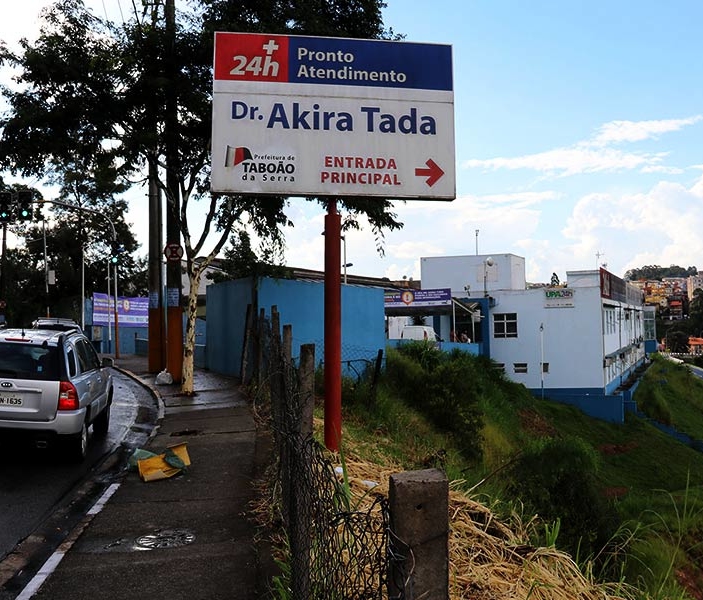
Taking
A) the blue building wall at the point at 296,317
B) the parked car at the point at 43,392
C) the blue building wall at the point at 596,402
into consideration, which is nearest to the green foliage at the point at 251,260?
the blue building wall at the point at 296,317

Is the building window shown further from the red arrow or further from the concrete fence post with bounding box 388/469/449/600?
the concrete fence post with bounding box 388/469/449/600

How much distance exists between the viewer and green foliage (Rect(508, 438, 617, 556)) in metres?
7.64

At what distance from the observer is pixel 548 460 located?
881cm

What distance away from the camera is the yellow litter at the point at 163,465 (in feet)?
24.7

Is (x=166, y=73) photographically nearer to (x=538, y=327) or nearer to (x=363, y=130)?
(x=363, y=130)

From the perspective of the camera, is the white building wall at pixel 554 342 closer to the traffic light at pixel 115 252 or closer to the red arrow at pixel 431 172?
the traffic light at pixel 115 252

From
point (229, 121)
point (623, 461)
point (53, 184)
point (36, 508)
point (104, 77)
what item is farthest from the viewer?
point (53, 184)

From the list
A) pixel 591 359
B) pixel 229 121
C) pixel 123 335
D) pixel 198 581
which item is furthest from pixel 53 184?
pixel 198 581

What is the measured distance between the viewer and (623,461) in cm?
3080

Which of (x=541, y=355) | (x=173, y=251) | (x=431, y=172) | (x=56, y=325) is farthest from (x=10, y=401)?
(x=541, y=355)

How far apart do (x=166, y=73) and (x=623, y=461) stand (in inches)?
1046

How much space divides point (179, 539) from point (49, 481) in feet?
9.11

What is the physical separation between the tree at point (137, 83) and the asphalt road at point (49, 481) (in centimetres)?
456

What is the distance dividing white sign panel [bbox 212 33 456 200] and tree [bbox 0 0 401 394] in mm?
5434
